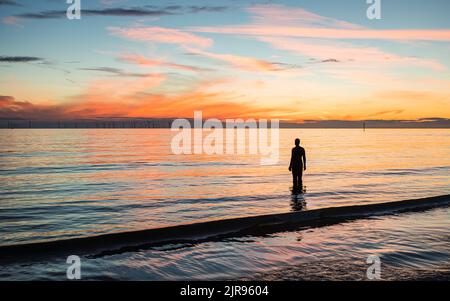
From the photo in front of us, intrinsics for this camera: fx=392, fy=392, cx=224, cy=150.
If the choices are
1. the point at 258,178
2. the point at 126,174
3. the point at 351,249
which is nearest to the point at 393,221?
the point at 351,249

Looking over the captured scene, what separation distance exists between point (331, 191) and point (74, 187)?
15143 millimetres

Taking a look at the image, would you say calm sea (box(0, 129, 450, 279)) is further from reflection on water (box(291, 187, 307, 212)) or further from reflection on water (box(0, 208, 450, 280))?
reflection on water (box(291, 187, 307, 212))

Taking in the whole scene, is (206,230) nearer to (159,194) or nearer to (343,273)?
(343,273)

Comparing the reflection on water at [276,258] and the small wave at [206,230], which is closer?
the reflection on water at [276,258]

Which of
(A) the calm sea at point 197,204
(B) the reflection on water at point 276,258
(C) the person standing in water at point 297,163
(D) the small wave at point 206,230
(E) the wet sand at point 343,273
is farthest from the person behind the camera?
(C) the person standing in water at point 297,163

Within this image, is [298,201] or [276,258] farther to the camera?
[298,201]

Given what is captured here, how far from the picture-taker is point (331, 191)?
21.9 metres

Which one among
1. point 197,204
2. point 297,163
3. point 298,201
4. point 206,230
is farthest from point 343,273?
point 297,163

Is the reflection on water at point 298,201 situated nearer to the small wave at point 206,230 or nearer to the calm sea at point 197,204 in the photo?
the calm sea at point 197,204

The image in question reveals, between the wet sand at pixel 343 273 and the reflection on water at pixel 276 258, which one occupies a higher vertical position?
the wet sand at pixel 343 273

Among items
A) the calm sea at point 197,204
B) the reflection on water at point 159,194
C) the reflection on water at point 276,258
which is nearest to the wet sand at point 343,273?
the reflection on water at point 276,258

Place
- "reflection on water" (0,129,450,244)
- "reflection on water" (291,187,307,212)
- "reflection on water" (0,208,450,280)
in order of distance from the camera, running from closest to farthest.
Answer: "reflection on water" (0,208,450,280), "reflection on water" (0,129,450,244), "reflection on water" (291,187,307,212)

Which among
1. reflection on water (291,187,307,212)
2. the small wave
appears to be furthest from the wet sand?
reflection on water (291,187,307,212)

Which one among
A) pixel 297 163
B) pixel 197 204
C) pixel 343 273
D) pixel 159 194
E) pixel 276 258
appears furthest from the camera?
pixel 159 194
